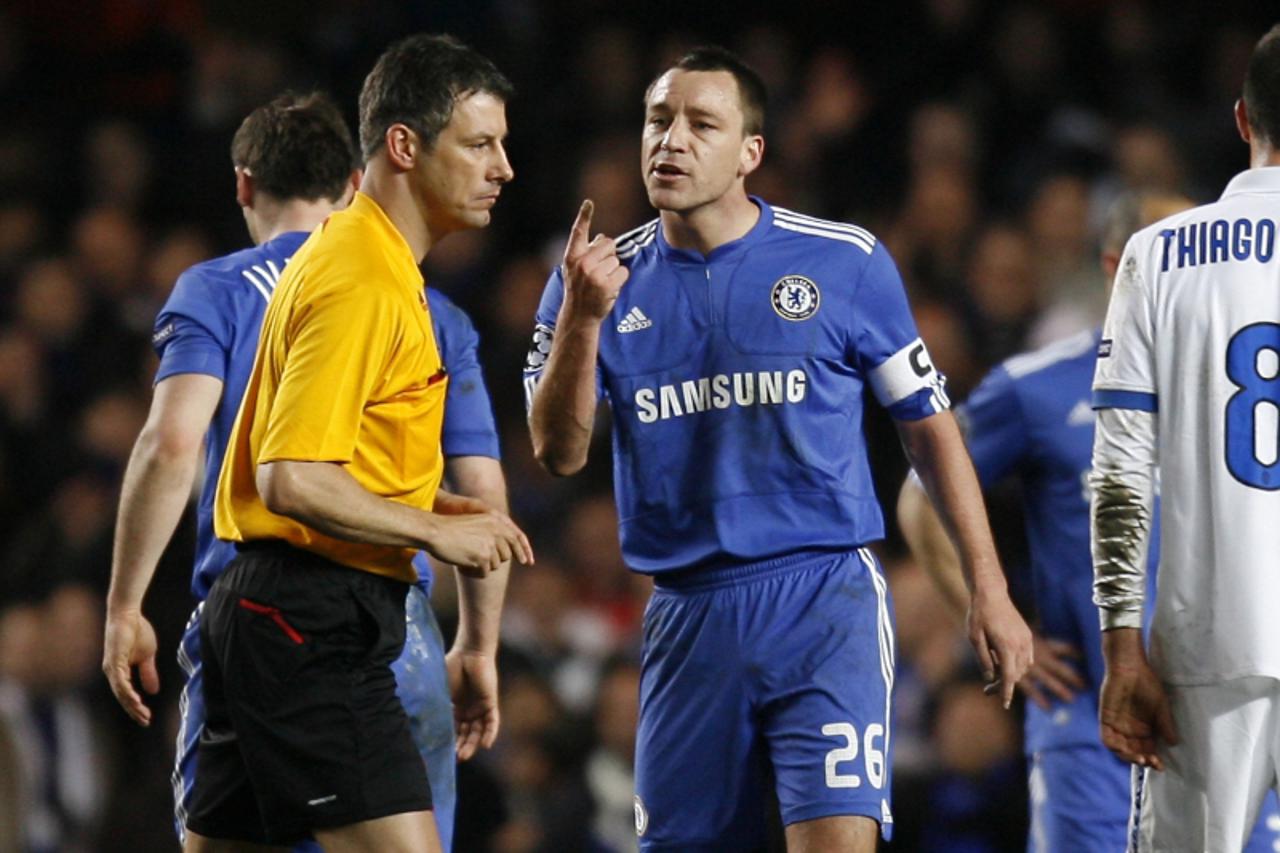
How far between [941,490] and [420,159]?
1381 mm

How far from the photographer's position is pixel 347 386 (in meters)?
3.97

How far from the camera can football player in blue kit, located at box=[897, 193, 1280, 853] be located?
534 centimetres

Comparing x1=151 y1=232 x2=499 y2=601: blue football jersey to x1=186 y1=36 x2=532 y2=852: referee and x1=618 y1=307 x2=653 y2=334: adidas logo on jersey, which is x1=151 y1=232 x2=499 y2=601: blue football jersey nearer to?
x1=618 y1=307 x2=653 y2=334: adidas logo on jersey

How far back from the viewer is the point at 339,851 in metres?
4.04

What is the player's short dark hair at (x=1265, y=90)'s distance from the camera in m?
4.10

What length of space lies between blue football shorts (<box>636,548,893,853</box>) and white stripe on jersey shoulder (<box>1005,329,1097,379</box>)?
3.40 ft

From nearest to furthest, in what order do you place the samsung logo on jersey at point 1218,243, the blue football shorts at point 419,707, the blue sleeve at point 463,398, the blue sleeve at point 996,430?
the samsung logo on jersey at point 1218,243, the blue football shorts at point 419,707, the blue sleeve at point 463,398, the blue sleeve at point 996,430

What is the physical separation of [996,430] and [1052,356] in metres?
0.25

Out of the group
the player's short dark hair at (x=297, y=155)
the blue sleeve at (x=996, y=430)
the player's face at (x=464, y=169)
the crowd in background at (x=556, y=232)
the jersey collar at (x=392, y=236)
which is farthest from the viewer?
the crowd in background at (x=556, y=232)

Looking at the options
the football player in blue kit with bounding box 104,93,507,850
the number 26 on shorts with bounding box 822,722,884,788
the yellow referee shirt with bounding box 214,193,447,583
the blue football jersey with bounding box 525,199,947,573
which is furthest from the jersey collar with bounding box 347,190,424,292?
the number 26 on shorts with bounding box 822,722,884,788

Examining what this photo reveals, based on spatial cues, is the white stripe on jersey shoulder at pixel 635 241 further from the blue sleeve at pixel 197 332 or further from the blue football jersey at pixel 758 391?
the blue sleeve at pixel 197 332

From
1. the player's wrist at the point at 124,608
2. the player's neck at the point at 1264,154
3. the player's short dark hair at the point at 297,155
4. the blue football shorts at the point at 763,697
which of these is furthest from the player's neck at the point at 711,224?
the player's wrist at the point at 124,608

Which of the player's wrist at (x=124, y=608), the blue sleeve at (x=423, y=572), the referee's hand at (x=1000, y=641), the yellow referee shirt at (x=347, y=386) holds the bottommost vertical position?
the referee's hand at (x=1000, y=641)

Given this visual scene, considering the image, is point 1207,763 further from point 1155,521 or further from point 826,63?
point 826,63
